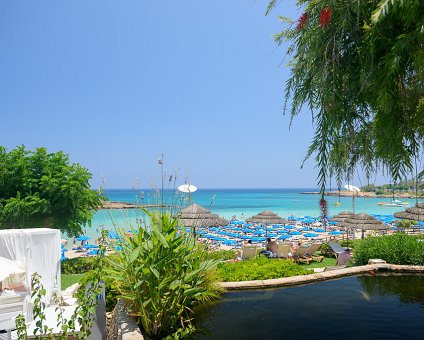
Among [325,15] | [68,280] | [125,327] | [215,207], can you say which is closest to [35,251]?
[125,327]

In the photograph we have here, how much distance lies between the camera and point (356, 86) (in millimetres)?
3045

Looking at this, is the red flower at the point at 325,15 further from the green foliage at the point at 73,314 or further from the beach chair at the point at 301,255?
the beach chair at the point at 301,255

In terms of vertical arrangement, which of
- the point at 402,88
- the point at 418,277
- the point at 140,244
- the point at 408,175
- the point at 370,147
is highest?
the point at 402,88

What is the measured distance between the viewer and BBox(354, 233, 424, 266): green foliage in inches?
297

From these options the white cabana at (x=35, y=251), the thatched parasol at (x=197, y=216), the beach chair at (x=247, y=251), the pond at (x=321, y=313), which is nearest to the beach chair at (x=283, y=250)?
the beach chair at (x=247, y=251)

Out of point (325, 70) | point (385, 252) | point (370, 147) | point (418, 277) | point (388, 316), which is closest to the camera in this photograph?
point (325, 70)

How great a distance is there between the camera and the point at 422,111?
277 cm

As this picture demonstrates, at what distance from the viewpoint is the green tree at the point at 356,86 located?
2.61 meters

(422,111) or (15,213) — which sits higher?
(422,111)

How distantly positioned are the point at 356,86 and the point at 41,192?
1497 cm

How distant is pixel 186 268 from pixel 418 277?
4790 mm

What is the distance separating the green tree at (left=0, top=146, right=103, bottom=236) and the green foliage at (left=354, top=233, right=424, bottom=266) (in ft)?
38.6

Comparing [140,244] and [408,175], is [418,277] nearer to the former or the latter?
[408,175]

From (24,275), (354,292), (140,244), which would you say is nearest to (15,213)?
(24,275)
